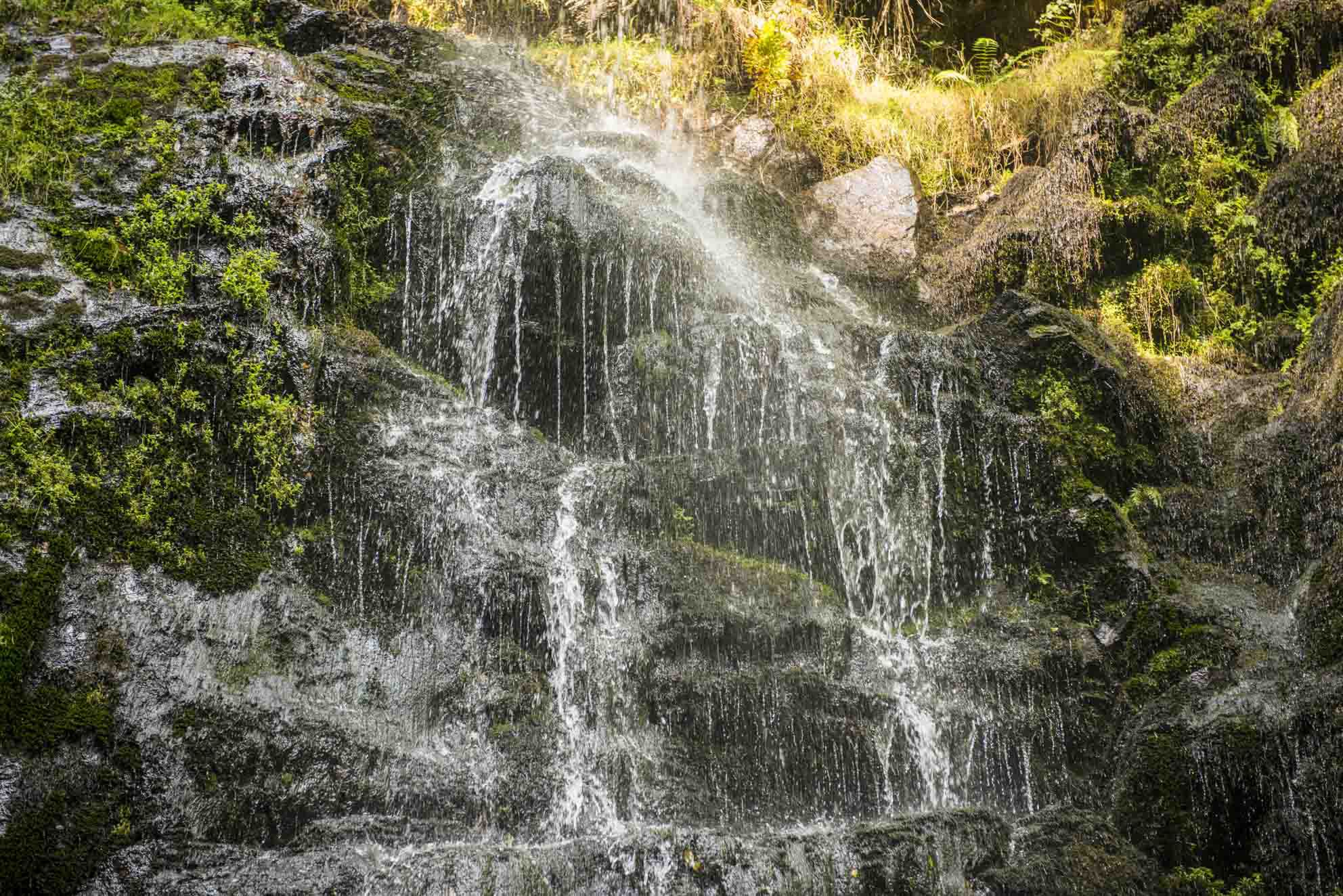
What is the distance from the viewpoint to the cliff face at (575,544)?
5664mm

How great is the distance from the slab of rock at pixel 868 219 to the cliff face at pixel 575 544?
148cm

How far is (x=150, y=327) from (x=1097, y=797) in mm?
7920

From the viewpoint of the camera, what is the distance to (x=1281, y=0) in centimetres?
1076

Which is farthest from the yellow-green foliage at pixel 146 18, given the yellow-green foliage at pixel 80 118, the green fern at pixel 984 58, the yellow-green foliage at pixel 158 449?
the green fern at pixel 984 58

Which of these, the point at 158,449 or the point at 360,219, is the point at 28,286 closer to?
the point at 158,449

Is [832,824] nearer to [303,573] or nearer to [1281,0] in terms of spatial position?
A: [303,573]

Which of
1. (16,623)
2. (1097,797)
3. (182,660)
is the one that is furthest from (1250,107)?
(16,623)

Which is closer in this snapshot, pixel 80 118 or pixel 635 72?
pixel 80 118

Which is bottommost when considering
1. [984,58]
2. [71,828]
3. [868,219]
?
[71,828]

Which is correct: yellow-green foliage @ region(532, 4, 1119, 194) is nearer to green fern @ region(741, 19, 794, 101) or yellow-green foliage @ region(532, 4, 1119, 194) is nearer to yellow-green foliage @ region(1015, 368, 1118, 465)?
green fern @ region(741, 19, 794, 101)

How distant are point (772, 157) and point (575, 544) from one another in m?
7.33

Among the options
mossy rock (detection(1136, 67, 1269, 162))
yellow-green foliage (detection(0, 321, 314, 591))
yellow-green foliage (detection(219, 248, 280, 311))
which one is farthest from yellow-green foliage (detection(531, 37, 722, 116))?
yellow-green foliage (detection(0, 321, 314, 591))

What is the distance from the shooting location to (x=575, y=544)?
24.2 feet

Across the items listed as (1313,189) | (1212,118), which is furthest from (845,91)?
(1313,189)
